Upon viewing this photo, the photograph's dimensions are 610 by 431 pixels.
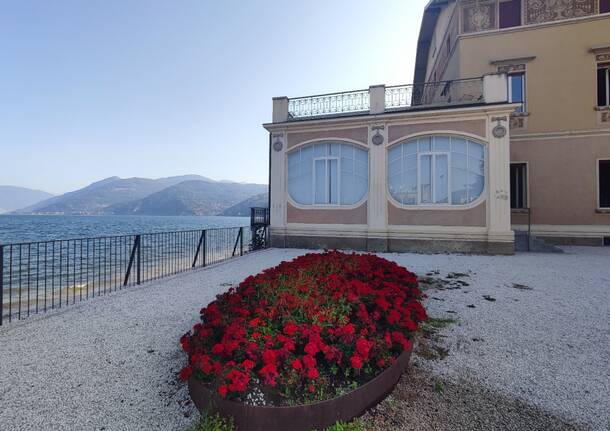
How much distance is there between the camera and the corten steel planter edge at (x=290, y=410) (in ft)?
6.38

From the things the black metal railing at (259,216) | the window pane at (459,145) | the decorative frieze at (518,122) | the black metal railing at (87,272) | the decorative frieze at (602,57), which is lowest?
the black metal railing at (87,272)

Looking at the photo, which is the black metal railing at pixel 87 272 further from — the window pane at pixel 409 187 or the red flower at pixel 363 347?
the window pane at pixel 409 187

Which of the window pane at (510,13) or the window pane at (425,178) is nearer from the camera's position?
the window pane at (425,178)

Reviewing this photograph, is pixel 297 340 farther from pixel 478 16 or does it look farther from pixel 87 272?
pixel 478 16

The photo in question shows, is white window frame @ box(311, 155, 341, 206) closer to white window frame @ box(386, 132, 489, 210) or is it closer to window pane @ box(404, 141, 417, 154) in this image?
white window frame @ box(386, 132, 489, 210)

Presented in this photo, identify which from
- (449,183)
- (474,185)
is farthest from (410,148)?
(474,185)

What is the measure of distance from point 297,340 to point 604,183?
597 inches

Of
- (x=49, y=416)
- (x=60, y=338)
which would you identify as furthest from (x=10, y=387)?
(x=60, y=338)

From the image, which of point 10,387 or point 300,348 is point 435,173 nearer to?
point 300,348

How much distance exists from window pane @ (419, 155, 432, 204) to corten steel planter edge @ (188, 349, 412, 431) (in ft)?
29.9

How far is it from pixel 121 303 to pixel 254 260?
4.47 m

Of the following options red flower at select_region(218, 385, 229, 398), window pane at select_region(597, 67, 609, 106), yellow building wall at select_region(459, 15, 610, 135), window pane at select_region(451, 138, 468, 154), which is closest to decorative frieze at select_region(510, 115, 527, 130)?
yellow building wall at select_region(459, 15, 610, 135)

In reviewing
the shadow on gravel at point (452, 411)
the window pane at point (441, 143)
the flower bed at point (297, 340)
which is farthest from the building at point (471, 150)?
the shadow on gravel at point (452, 411)

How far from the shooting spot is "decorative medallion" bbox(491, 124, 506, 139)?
31.5 feet
